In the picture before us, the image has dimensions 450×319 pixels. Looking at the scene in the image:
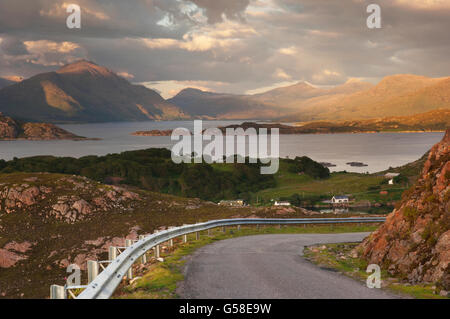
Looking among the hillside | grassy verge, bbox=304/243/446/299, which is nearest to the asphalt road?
grassy verge, bbox=304/243/446/299

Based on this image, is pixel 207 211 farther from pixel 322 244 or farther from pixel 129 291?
pixel 129 291

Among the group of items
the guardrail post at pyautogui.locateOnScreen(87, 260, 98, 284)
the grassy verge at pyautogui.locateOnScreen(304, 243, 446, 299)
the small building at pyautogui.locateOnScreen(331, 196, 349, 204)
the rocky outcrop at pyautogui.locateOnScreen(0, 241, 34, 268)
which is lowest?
the small building at pyautogui.locateOnScreen(331, 196, 349, 204)

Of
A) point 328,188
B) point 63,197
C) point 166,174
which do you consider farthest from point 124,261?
point 328,188

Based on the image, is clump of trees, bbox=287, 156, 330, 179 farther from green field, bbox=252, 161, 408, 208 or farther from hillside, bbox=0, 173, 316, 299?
hillside, bbox=0, 173, 316, 299

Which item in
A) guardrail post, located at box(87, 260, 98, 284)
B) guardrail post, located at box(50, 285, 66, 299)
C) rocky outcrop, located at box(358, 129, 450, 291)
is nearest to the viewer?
guardrail post, located at box(50, 285, 66, 299)

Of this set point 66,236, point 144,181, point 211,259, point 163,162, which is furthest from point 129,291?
point 163,162

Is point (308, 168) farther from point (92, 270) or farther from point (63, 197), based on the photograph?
point (92, 270)
